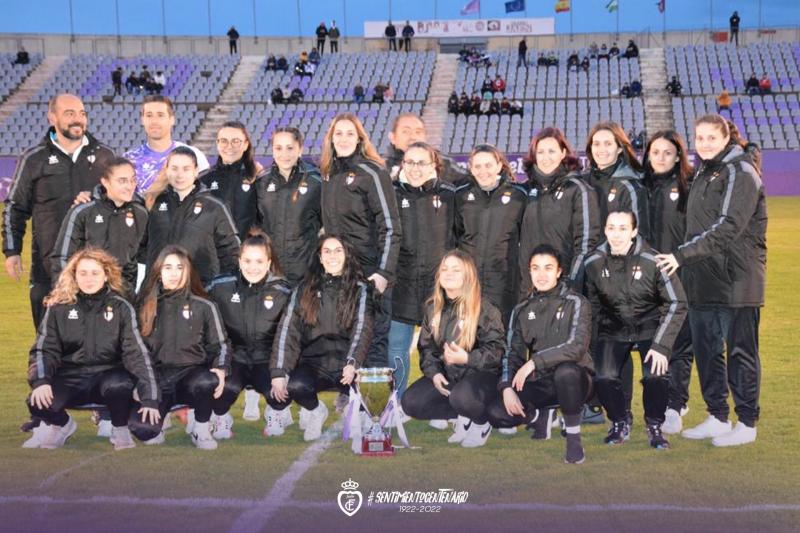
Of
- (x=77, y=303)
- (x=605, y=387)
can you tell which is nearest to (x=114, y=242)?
(x=77, y=303)

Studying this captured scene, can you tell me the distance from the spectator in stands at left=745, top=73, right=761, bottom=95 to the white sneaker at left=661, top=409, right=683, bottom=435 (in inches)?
1331

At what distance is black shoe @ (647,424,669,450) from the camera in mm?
6398

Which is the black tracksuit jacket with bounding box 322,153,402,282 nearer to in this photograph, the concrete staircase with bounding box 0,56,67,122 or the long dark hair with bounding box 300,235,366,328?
the long dark hair with bounding box 300,235,366,328

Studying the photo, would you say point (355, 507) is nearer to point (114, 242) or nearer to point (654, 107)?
point (114, 242)

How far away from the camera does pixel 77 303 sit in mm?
6598

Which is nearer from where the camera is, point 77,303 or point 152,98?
point 77,303

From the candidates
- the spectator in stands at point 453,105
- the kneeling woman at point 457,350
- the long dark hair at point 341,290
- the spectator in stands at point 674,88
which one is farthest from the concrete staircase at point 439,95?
the kneeling woman at point 457,350

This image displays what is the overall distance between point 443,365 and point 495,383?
0.39 metres

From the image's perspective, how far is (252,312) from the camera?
6977 mm

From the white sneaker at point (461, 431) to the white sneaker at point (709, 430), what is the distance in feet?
4.54

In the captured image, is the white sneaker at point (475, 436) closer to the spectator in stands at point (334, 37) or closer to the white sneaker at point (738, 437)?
the white sneaker at point (738, 437)

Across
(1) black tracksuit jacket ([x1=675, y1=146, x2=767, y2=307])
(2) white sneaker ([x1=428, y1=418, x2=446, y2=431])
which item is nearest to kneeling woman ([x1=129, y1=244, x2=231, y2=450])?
(2) white sneaker ([x1=428, y1=418, x2=446, y2=431])

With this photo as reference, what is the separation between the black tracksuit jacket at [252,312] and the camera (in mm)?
6969

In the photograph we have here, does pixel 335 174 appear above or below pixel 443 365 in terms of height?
above
